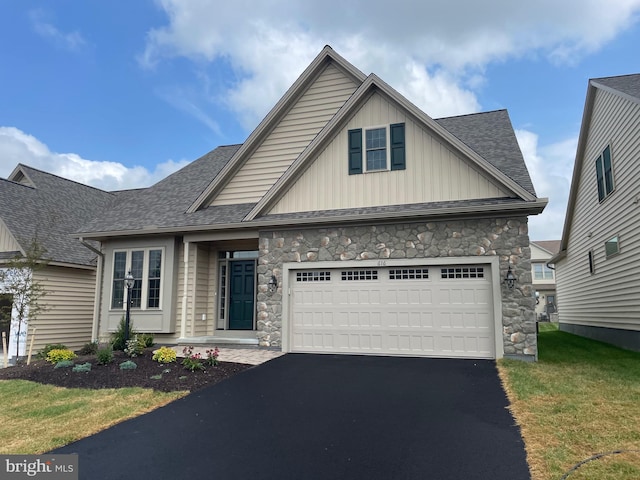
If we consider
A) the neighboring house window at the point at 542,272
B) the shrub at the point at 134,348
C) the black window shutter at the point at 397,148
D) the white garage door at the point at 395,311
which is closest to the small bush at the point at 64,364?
the shrub at the point at 134,348

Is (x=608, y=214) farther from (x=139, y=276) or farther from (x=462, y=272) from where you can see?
(x=139, y=276)

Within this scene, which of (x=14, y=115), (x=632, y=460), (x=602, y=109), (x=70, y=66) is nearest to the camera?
(x=632, y=460)

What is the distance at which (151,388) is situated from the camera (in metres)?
7.12

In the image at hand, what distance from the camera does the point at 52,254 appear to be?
46.1 feet

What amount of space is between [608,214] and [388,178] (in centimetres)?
720

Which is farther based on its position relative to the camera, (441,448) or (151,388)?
(151,388)

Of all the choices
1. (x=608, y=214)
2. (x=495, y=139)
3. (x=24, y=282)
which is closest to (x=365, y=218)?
(x=495, y=139)

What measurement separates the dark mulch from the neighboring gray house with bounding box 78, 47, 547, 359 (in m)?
2.43

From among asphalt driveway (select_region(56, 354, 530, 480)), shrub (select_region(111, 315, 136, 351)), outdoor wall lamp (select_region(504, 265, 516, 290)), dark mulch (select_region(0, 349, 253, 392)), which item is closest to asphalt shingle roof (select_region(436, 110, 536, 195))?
outdoor wall lamp (select_region(504, 265, 516, 290))

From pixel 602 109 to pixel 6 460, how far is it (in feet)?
50.6

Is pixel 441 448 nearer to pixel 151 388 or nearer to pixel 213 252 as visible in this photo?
pixel 151 388

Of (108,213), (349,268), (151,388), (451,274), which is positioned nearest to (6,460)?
(151,388)

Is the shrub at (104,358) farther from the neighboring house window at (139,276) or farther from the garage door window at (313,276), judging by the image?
the garage door window at (313,276)

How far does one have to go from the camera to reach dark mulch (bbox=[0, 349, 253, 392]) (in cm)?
743
